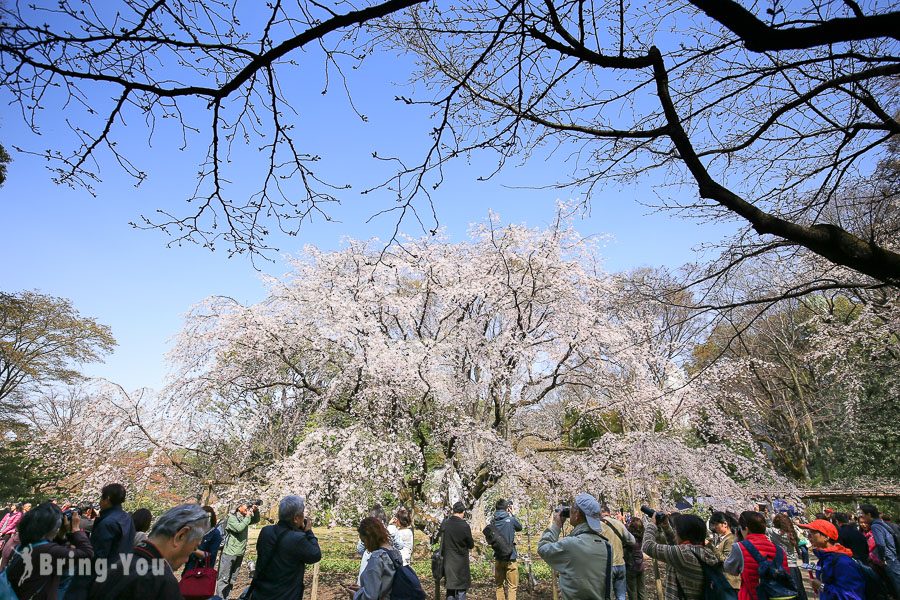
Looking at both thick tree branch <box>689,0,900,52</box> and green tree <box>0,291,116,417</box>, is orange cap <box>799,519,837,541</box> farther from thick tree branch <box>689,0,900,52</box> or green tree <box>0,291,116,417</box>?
green tree <box>0,291,116,417</box>

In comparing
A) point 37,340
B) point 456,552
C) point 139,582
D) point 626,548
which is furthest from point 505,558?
point 37,340

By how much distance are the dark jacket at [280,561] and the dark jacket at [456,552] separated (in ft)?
9.80

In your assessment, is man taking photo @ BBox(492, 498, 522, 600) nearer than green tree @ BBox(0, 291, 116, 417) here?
Yes

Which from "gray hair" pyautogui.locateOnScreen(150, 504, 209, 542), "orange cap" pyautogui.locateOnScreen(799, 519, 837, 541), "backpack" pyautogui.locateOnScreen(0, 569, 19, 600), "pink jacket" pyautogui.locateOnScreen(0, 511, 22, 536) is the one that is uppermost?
"gray hair" pyautogui.locateOnScreen(150, 504, 209, 542)

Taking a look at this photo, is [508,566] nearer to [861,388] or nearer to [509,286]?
[509,286]

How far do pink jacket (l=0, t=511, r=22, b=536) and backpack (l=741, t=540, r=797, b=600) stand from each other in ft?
35.9

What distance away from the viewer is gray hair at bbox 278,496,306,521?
343 cm

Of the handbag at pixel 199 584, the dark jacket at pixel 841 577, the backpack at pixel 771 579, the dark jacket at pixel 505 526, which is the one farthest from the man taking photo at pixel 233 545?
the dark jacket at pixel 841 577

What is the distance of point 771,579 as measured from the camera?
3.65 meters

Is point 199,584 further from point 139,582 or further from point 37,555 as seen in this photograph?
point 139,582

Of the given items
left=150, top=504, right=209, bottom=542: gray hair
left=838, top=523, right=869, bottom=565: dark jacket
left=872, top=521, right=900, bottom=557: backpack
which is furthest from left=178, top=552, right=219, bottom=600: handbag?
left=872, top=521, right=900, bottom=557: backpack

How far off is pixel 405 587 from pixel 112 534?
2502 millimetres

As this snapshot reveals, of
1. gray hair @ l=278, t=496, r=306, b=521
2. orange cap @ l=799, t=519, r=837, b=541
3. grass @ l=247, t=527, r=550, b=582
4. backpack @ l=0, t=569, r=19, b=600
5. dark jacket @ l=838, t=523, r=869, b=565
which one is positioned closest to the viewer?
backpack @ l=0, t=569, r=19, b=600

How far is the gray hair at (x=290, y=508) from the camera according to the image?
343 cm
